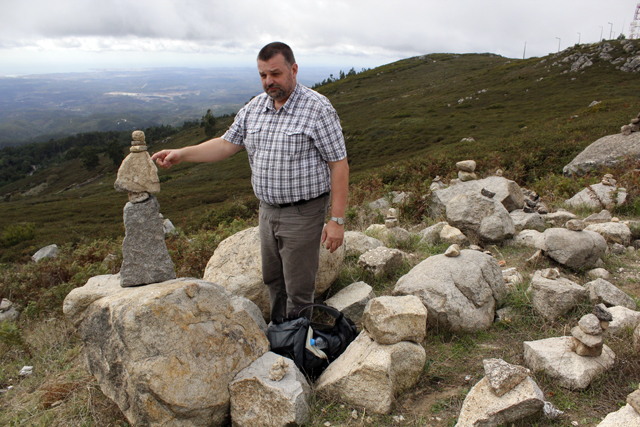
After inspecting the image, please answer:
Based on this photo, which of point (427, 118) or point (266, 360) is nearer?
point (266, 360)

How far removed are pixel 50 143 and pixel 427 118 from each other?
141249 mm

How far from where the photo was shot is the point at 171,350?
10.7ft

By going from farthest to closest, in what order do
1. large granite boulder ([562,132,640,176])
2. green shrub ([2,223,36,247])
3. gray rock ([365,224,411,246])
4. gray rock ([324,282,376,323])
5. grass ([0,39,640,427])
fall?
green shrub ([2,223,36,247])
large granite boulder ([562,132,640,176])
gray rock ([365,224,411,246])
gray rock ([324,282,376,323])
grass ([0,39,640,427])

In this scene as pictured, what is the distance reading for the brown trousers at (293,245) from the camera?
3.94m

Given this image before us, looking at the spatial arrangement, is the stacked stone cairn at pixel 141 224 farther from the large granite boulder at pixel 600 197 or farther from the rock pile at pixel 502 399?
the large granite boulder at pixel 600 197

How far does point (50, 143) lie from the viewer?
451ft

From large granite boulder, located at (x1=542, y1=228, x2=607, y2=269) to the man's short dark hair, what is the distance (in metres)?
4.28

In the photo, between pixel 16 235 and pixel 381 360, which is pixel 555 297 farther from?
pixel 16 235

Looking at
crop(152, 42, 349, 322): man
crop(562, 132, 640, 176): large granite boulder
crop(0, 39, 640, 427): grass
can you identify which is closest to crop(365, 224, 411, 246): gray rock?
crop(0, 39, 640, 427): grass

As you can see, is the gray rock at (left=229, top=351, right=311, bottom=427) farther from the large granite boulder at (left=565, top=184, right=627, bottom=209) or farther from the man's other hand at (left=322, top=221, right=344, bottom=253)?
the large granite boulder at (left=565, top=184, right=627, bottom=209)

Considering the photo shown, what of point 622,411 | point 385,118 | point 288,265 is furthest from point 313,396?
point 385,118

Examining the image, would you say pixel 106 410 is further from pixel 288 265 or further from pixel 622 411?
pixel 622 411

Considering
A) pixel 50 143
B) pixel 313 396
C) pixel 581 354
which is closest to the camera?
pixel 581 354

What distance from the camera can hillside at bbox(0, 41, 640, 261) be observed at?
18188 mm
